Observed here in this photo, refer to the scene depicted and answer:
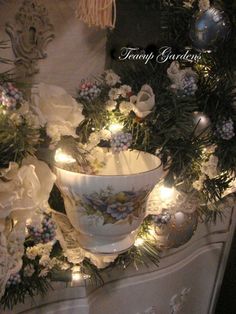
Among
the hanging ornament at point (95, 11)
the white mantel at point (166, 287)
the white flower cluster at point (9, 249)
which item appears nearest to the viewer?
the white flower cluster at point (9, 249)

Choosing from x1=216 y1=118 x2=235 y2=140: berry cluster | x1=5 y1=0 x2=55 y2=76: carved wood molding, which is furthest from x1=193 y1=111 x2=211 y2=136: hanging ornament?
x1=5 y1=0 x2=55 y2=76: carved wood molding

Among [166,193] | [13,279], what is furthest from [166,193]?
[13,279]

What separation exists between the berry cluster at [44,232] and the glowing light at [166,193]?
0.18 meters

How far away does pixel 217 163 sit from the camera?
59cm

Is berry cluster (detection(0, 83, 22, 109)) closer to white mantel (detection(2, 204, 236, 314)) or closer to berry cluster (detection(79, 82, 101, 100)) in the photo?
berry cluster (detection(79, 82, 101, 100))

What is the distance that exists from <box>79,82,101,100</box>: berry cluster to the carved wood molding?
8cm

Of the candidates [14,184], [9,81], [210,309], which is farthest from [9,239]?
[210,309]

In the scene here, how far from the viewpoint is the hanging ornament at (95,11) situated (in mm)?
510

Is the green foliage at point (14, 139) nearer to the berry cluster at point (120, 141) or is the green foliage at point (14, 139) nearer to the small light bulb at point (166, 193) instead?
the berry cluster at point (120, 141)

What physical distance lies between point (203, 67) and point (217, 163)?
161 millimetres

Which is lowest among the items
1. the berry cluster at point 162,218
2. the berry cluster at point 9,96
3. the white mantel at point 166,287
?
the white mantel at point 166,287

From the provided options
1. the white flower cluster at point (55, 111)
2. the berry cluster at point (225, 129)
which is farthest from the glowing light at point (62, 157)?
the berry cluster at point (225, 129)

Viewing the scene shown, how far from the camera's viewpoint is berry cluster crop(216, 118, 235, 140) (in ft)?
1.90

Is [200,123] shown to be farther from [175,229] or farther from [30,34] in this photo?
[30,34]
